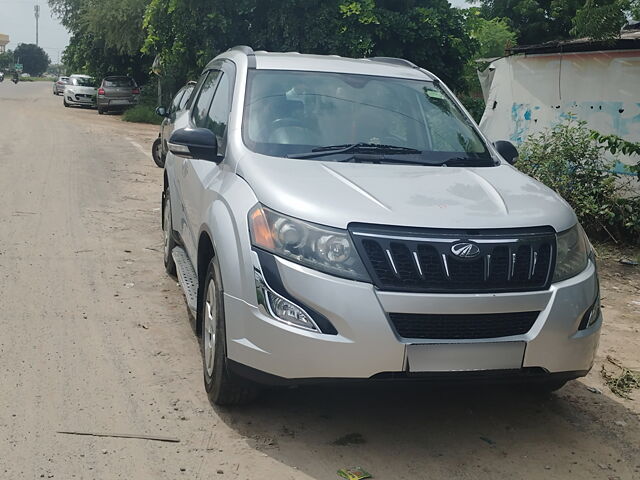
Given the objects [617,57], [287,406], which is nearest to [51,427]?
[287,406]

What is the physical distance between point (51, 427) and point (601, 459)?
8.97 ft

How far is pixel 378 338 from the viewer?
3.64 m

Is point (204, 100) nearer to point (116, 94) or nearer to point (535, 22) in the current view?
point (535, 22)

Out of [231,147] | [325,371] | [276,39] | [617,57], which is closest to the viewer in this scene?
[325,371]

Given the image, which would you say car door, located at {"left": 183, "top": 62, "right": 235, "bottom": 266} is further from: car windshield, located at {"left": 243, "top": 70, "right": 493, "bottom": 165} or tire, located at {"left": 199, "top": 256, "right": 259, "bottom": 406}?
tire, located at {"left": 199, "top": 256, "right": 259, "bottom": 406}

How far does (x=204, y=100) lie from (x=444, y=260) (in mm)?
3056

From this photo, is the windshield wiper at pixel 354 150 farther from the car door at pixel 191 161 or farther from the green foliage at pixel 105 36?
the green foliage at pixel 105 36

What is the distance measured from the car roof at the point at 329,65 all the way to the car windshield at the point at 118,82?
96.5ft

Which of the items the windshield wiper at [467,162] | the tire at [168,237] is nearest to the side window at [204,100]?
the tire at [168,237]

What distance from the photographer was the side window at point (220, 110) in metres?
5.14

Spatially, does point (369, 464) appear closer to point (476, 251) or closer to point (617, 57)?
point (476, 251)

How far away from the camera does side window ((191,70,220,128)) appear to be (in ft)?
19.5

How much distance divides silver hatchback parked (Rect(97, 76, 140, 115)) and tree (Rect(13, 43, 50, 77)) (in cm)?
11717

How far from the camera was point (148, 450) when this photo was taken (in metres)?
3.89
